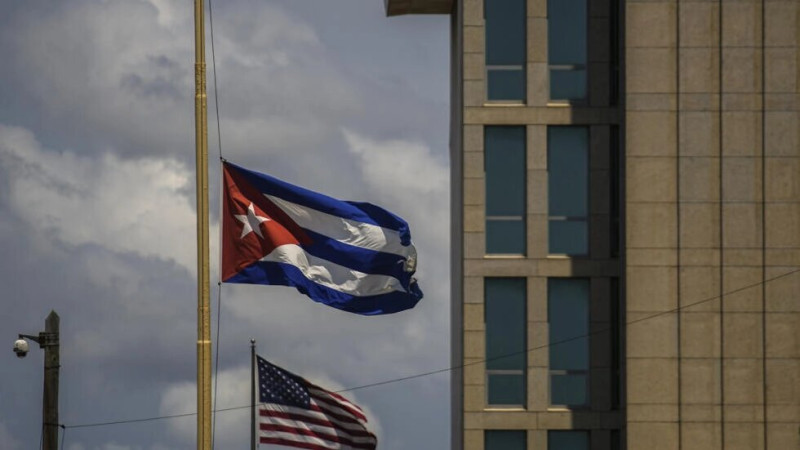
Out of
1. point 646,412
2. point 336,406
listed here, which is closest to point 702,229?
point 646,412

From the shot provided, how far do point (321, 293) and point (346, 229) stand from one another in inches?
47.9

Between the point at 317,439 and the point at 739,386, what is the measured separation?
13467mm

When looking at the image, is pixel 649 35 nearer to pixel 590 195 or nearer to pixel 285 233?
pixel 590 195

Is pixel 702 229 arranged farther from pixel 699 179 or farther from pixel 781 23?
pixel 781 23

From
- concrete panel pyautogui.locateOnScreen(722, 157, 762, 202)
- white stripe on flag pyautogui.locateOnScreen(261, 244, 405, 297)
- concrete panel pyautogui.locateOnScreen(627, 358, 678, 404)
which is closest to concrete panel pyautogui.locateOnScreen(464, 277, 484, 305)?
concrete panel pyautogui.locateOnScreen(627, 358, 678, 404)

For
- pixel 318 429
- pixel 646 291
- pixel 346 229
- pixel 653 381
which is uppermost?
pixel 346 229

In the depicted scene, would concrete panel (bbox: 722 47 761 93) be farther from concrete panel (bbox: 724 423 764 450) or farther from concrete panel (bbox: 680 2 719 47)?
concrete panel (bbox: 724 423 764 450)

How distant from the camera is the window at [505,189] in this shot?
43.8 meters

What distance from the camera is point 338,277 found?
1129 inches

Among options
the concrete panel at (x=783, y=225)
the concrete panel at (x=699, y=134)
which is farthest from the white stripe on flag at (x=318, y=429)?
the concrete panel at (x=783, y=225)

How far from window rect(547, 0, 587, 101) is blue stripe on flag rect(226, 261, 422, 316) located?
16.1 metres

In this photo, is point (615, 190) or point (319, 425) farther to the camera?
point (615, 190)

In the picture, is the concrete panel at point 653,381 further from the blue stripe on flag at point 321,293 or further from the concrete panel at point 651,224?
the blue stripe on flag at point 321,293

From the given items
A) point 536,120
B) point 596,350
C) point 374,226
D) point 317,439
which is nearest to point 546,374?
point 596,350
